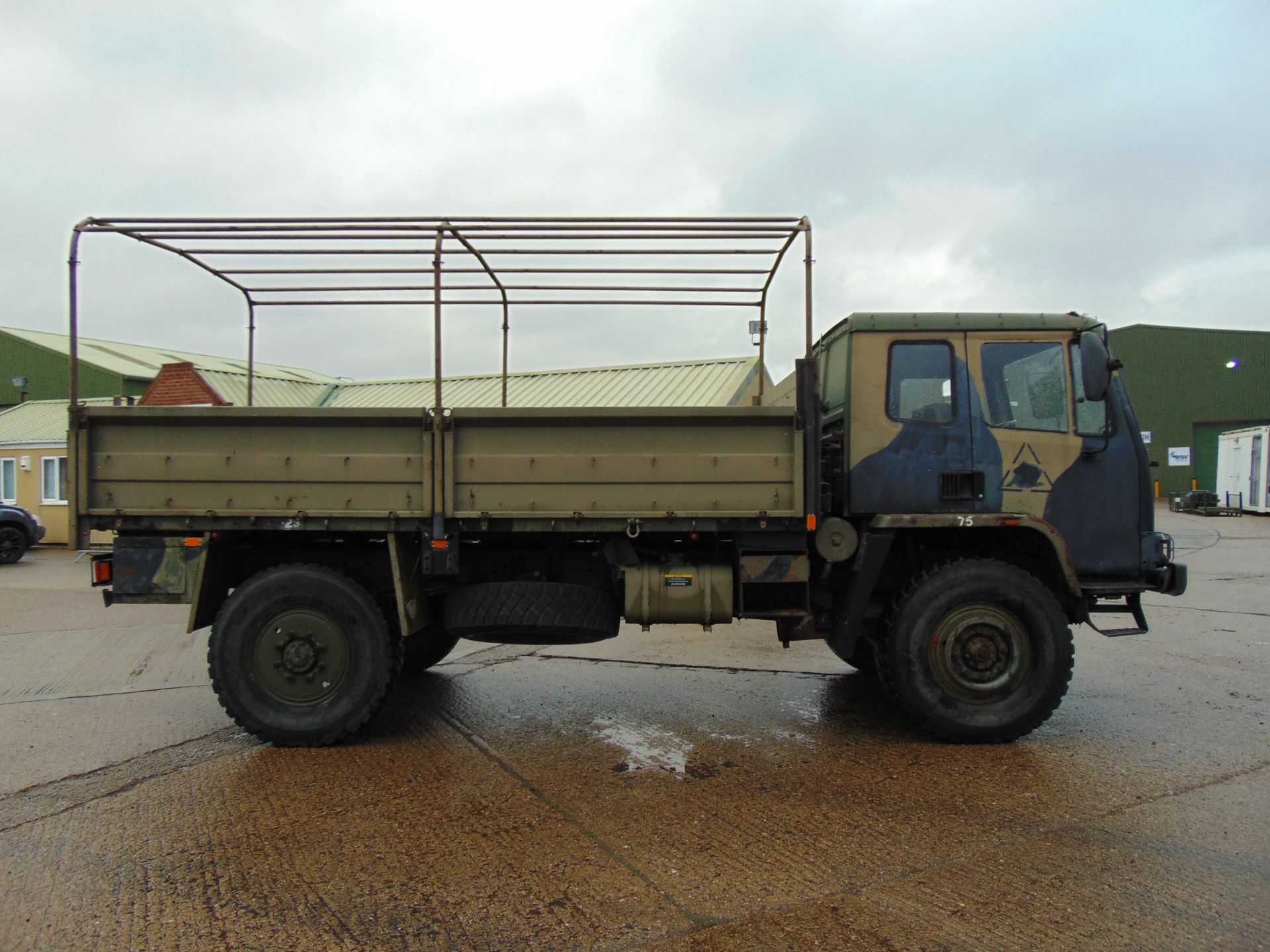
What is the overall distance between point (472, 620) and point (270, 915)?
2.15 m

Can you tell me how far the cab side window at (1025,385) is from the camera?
5102 millimetres

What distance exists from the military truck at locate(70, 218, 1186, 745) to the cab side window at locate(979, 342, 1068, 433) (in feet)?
0.04

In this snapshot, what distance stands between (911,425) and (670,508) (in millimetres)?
1578

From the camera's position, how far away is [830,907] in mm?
Result: 3102

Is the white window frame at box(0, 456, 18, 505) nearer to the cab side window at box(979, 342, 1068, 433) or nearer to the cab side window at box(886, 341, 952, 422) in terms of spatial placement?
the cab side window at box(886, 341, 952, 422)

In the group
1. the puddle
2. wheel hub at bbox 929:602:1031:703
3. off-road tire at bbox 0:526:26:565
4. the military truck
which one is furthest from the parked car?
wheel hub at bbox 929:602:1031:703

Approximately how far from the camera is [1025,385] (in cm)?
514

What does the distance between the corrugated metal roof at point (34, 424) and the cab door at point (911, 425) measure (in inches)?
809

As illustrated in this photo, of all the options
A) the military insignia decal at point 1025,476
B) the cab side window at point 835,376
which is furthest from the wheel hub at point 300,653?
the military insignia decal at point 1025,476

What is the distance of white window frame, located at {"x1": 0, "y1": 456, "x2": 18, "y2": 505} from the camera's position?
21.4 meters

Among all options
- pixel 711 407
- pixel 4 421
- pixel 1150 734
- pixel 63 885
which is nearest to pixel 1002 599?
pixel 1150 734

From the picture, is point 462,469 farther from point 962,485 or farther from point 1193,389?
point 1193,389

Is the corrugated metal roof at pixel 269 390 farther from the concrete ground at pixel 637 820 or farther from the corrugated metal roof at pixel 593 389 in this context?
the concrete ground at pixel 637 820

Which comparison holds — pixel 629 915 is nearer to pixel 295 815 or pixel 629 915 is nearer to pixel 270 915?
pixel 270 915
